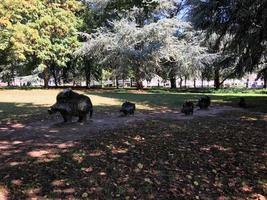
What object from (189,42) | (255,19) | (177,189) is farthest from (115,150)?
(189,42)

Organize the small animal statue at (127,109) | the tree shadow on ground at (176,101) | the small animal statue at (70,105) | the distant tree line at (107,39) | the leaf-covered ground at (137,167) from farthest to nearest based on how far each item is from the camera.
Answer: the distant tree line at (107,39)
the tree shadow on ground at (176,101)
the small animal statue at (127,109)
the small animal statue at (70,105)
the leaf-covered ground at (137,167)

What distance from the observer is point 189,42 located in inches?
1540

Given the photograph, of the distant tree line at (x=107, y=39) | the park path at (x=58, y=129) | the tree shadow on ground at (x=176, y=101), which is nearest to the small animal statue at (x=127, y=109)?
the park path at (x=58, y=129)

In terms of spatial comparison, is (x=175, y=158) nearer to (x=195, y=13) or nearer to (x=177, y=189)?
(x=177, y=189)

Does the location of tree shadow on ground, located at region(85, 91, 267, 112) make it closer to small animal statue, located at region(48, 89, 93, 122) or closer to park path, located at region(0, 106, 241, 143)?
park path, located at region(0, 106, 241, 143)

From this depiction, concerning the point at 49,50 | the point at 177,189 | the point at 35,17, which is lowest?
the point at 177,189

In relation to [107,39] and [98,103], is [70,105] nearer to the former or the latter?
[98,103]

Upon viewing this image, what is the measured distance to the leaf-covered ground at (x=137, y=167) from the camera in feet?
19.7

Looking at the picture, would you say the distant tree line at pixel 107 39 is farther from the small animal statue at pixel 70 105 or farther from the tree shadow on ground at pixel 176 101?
the small animal statue at pixel 70 105

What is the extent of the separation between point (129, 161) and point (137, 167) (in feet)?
1.04

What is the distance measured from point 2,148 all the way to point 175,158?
3289mm

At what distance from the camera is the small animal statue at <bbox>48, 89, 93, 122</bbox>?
1037 centimetres

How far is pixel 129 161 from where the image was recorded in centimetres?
731

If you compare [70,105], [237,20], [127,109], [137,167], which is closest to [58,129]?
[70,105]
